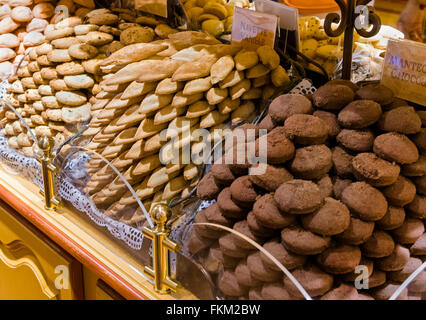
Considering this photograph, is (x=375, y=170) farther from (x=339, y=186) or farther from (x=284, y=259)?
(x=284, y=259)

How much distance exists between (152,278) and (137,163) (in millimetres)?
339

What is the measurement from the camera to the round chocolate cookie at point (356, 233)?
2.71ft

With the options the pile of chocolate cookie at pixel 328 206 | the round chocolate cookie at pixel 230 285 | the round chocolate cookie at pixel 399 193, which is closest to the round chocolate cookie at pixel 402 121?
the pile of chocolate cookie at pixel 328 206

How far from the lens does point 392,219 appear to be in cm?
86

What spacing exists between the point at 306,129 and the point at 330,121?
0.30ft

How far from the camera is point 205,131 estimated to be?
1239 mm

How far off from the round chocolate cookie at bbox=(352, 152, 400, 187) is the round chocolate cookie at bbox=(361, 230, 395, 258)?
100 mm

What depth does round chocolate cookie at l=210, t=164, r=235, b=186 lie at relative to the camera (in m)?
1.00

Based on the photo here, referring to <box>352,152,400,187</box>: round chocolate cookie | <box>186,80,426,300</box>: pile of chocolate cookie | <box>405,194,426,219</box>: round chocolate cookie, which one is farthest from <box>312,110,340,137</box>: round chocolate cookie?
<box>405,194,426,219</box>: round chocolate cookie

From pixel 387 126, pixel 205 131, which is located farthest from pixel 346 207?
pixel 205 131

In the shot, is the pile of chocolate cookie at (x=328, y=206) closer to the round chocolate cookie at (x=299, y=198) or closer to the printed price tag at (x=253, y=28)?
the round chocolate cookie at (x=299, y=198)

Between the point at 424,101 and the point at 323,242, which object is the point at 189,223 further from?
the point at 424,101

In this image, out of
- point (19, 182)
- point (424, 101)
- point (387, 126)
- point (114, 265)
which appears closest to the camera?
point (387, 126)

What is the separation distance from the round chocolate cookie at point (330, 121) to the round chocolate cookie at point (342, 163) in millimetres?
42
